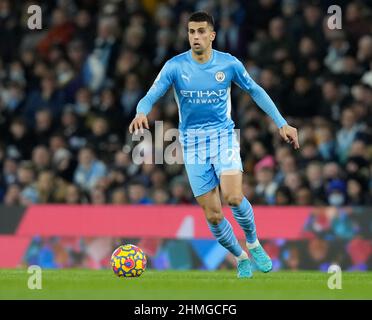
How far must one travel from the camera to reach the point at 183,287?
10984 mm

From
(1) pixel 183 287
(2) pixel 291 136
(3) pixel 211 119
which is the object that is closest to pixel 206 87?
(3) pixel 211 119

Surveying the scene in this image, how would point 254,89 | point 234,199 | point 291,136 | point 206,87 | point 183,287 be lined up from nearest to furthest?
1. point 183,287
2. point 291,136
3. point 234,199
4. point 206,87
5. point 254,89

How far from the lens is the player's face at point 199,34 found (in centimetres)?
1158

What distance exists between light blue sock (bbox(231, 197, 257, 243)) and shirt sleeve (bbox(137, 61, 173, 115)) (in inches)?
50.7

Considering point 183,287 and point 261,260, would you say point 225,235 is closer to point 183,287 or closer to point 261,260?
point 261,260

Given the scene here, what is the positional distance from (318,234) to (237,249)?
12.4ft

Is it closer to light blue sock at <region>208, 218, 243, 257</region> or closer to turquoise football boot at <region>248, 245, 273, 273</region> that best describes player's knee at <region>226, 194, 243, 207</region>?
light blue sock at <region>208, 218, 243, 257</region>

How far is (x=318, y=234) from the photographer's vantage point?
50.9ft

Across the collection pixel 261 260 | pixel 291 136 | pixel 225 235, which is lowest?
pixel 261 260

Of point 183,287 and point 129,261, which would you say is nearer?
point 183,287

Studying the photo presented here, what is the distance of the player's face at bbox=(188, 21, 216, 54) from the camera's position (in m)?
11.6

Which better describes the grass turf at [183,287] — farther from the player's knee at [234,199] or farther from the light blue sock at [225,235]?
the player's knee at [234,199]

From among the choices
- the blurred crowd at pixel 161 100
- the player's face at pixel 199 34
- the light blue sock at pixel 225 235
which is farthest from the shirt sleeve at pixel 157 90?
the blurred crowd at pixel 161 100

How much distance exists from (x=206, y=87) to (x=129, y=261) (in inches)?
74.3
